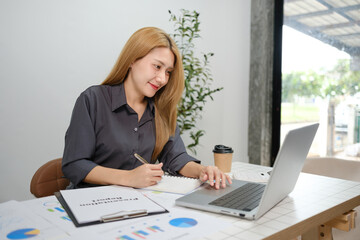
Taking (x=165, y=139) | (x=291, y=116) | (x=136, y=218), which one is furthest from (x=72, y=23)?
(x=291, y=116)

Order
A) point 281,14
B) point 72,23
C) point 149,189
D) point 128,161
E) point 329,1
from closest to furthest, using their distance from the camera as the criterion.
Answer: point 149,189
point 128,161
point 72,23
point 329,1
point 281,14

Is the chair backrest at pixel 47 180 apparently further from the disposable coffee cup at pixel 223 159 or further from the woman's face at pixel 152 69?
the disposable coffee cup at pixel 223 159

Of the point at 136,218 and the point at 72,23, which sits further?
the point at 72,23

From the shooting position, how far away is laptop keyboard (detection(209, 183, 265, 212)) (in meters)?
0.99

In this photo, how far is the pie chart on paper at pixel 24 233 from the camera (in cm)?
79

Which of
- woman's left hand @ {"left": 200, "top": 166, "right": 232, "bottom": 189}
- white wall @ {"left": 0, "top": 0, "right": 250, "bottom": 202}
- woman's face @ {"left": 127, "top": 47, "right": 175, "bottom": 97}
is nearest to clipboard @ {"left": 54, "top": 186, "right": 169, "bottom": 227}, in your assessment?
woman's left hand @ {"left": 200, "top": 166, "right": 232, "bottom": 189}

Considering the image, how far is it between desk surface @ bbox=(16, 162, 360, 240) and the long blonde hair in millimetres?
563

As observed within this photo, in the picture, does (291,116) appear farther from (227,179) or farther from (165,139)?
(227,179)

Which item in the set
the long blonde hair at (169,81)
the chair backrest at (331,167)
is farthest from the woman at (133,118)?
the chair backrest at (331,167)

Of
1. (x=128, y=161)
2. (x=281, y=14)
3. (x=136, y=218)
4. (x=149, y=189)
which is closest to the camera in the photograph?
(x=136, y=218)

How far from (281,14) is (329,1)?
1.51 ft

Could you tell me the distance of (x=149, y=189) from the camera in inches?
47.7

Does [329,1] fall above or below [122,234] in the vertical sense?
above

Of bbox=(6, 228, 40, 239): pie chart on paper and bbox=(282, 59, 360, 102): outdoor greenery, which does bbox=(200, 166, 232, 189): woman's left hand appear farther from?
bbox=(282, 59, 360, 102): outdoor greenery
